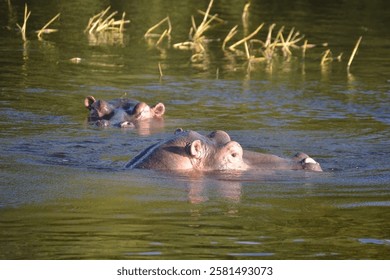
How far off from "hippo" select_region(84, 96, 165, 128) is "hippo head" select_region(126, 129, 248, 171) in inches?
124

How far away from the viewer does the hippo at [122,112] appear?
12680 mm

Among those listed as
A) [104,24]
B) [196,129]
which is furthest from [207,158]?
[104,24]

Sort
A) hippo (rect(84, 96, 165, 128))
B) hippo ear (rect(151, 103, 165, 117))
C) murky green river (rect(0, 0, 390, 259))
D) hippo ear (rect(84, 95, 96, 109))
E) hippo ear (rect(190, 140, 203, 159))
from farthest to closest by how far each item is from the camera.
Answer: hippo ear (rect(84, 95, 96, 109)) → hippo ear (rect(151, 103, 165, 117)) → hippo (rect(84, 96, 165, 128)) → hippo ear (rect(190, 140, 203, 159)) → murky green river (rect(0, 0, 390, 259))

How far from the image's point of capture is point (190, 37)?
19344 millimetres

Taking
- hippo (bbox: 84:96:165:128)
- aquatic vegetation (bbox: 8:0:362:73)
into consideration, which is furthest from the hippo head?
aquatic vegetation (bbox: 8:0:362:73)

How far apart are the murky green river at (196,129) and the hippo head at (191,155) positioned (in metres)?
0.12

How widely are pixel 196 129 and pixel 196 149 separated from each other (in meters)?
3.03

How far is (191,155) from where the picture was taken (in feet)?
30.2

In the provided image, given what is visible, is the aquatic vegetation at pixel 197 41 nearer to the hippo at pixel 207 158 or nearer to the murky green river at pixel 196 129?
the murky green river at pixel 196 129

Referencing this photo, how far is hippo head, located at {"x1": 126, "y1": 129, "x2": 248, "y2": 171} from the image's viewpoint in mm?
9273

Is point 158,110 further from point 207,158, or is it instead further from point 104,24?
point 104,24

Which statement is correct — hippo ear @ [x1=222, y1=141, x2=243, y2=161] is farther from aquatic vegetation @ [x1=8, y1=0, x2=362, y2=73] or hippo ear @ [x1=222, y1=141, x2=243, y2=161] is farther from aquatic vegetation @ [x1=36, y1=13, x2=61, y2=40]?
aquatic vegetation @ [x1=36, y1=13, x2=61, y2=40]

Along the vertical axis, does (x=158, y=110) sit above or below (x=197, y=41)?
below

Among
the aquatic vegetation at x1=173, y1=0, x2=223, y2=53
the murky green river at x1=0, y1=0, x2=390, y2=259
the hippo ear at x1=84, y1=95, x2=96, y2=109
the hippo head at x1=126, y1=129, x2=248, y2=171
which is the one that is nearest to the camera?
the murky green river at x1=0, y1=0, x2=390, y2=259
